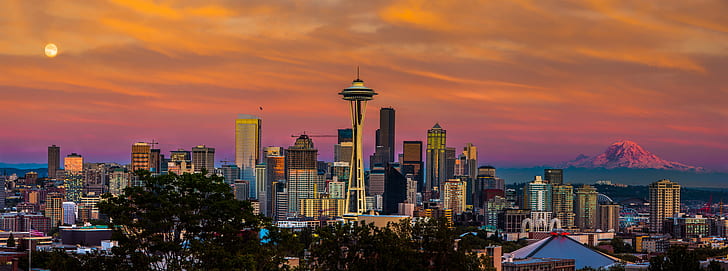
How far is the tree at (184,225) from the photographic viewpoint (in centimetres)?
3581

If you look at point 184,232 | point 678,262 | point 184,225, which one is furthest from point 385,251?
point 678,262

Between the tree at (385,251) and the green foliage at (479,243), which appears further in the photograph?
the green foliage at (479,243)

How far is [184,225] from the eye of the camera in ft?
120

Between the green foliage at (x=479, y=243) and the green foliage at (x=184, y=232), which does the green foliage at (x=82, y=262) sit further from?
the green foliage at (x=479, y=243)

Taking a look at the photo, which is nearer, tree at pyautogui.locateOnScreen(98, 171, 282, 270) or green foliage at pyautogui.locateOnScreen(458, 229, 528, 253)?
tree at pyautogui.locateOnScreen(98, 171, 282, 270)

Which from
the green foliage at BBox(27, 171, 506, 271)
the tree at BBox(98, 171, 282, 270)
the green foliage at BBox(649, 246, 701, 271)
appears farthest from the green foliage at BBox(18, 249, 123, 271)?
the green foliage at BBox(649, 246, 701, 271)

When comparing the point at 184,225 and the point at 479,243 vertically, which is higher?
the point at 184,225

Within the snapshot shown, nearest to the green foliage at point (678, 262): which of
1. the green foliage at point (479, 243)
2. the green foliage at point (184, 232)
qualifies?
the green foliage at point (479, 243)

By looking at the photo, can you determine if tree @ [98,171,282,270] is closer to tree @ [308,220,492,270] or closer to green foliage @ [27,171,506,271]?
green foliage @ [27,171,506,271]

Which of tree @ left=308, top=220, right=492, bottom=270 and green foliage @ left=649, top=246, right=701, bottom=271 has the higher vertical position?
tree @ left=308, top=220, right=492, bottom=270

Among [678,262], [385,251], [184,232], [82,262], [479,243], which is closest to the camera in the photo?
[82,262]

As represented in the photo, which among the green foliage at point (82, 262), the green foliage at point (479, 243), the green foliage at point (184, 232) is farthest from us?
the green foliage at point (479, 243)

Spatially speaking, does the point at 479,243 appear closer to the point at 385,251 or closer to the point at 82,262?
the point at 385,251

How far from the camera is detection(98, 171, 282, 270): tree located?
1410 inches
